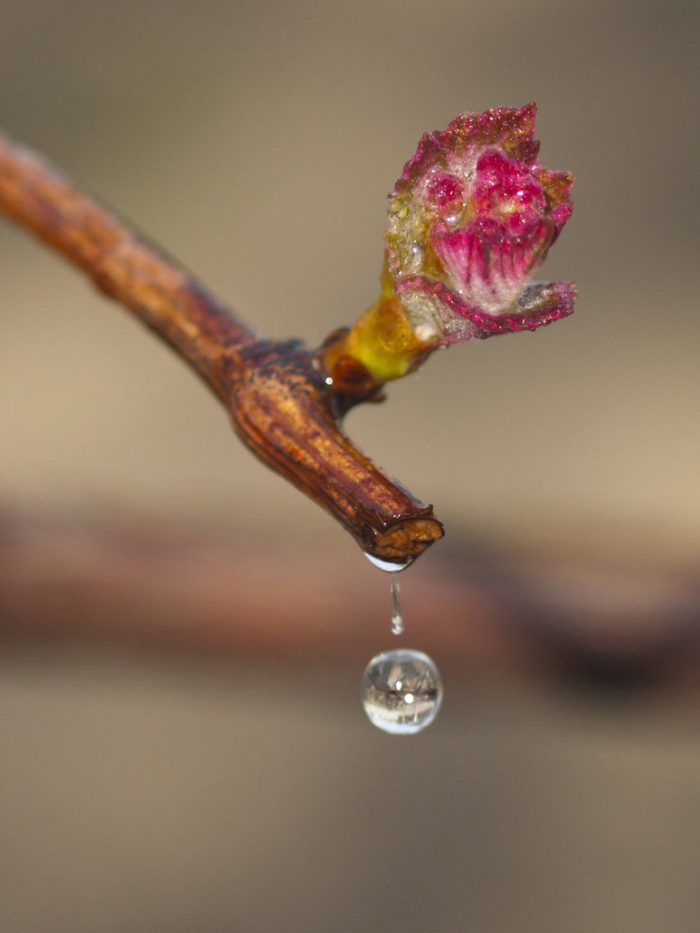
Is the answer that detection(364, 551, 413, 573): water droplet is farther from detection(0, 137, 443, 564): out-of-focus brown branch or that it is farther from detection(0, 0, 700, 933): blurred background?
detection(0, 0, 700, 933): blurred background

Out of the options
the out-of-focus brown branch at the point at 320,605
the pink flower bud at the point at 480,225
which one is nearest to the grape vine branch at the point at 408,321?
the pink flower bud at the point at 480,225

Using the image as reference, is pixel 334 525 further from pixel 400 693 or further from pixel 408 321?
pixel 408 321

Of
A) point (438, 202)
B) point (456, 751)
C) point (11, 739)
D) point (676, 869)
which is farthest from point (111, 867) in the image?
point (438, 202)

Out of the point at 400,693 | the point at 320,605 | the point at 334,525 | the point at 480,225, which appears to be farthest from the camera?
the point at 334,525

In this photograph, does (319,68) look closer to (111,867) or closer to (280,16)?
(280,16)

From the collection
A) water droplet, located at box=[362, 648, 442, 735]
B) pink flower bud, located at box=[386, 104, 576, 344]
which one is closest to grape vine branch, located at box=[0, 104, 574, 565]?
pink flower bud, located at box=[386, 104, 576, 344]

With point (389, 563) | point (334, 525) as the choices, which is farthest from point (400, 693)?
point (334, 525)

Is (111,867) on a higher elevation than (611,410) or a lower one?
lower
